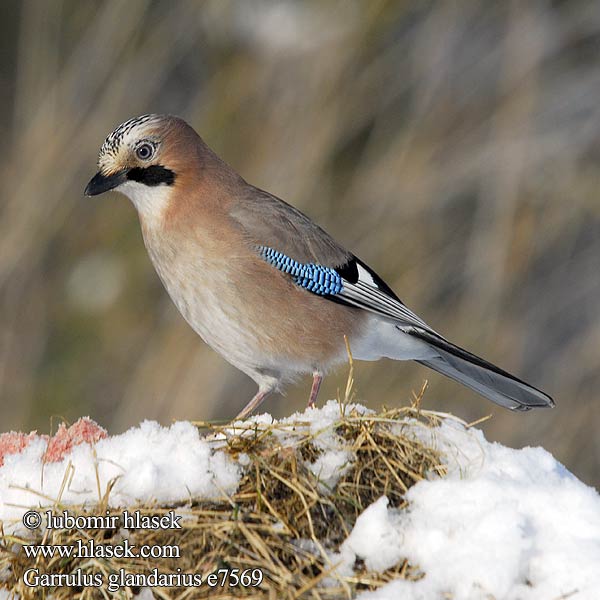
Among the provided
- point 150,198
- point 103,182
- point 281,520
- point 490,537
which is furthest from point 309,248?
point 490,537

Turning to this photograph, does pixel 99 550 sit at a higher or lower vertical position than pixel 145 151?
lower

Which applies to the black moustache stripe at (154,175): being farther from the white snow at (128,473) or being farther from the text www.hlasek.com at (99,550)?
the text www.hlasek.com at (99,550)

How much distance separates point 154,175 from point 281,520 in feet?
6.86

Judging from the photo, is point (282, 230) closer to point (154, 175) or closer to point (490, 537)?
point (154, 175)

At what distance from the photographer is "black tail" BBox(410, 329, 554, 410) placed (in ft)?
13.3

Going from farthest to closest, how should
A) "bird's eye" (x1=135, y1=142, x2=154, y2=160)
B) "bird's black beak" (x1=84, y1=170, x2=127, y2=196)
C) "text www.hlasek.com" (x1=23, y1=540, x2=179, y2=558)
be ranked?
1. "bird's eye" (x1=135, y1=142, x2=154, y2=160)
2. "bird's black beak" (x1=84, y1=170, x2=127, y2=196)
3. "text www.hlasek.com" (x1=23, y1=540, x2=179, y2=558)

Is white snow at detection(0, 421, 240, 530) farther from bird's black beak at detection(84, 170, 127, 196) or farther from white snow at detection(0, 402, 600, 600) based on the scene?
bird's black beak at detection(84, 170, 127, 196)

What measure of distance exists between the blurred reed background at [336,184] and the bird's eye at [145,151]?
6.44 feet

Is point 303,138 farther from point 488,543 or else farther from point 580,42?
point 488,543

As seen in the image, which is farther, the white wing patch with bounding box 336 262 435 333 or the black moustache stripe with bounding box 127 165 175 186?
the white wing patch with bounding box 336 262 435 333

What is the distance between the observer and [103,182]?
12.8 feet

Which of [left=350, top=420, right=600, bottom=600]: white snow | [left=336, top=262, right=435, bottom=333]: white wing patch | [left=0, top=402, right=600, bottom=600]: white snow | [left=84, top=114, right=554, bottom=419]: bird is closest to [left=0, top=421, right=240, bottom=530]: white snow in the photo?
[left=0, top=402, right=600, bottom=600]: white snow

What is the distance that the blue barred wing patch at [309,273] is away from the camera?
13.3ft

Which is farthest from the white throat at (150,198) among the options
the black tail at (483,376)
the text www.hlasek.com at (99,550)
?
the text www.hlasek.com at (99,550)
